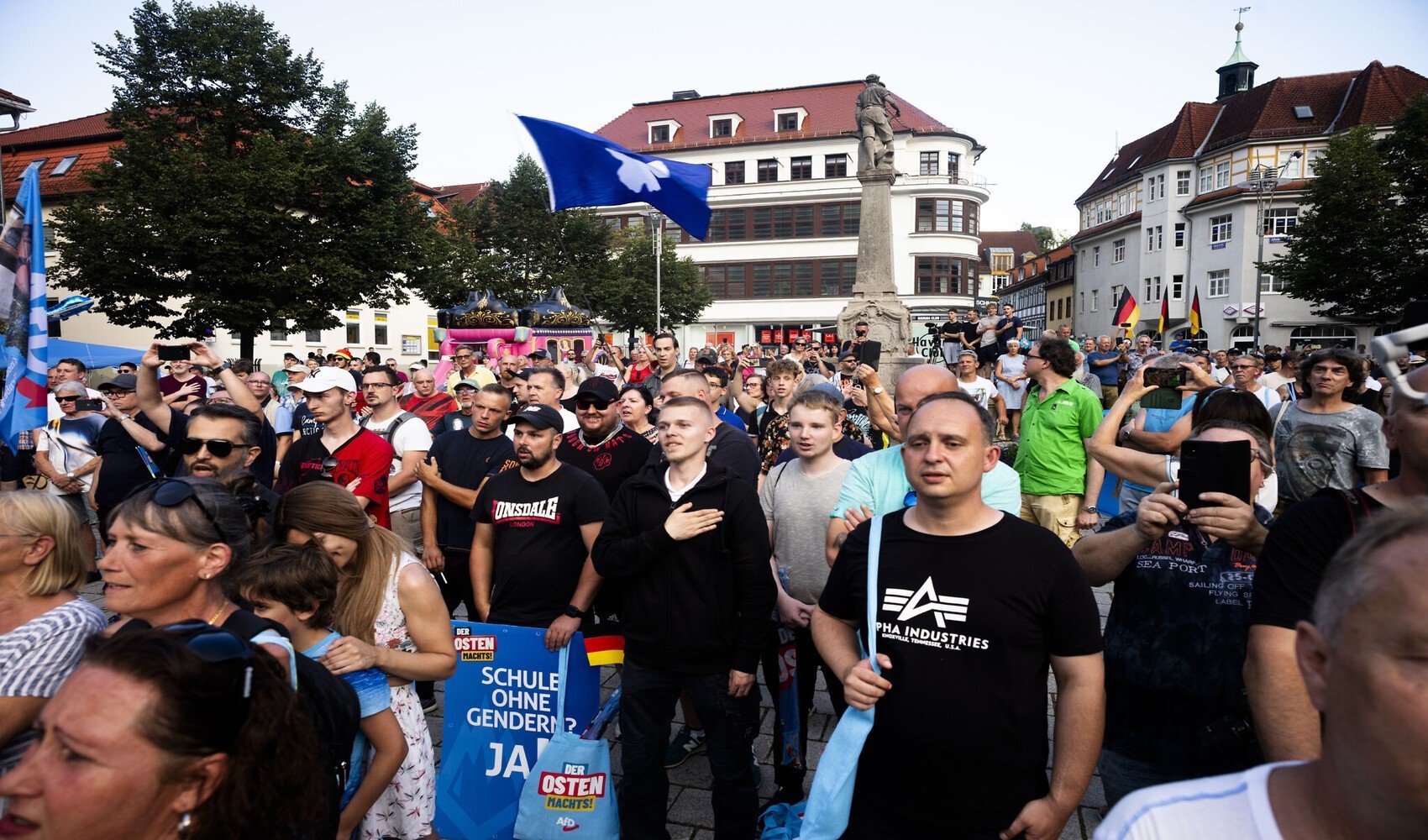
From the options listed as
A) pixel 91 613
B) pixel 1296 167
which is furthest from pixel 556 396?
pixel 1296 167

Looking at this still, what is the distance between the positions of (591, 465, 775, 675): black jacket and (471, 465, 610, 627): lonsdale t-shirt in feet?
1.95

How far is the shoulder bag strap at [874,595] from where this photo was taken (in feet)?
7.77

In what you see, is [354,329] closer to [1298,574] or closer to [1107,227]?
[1298,574]

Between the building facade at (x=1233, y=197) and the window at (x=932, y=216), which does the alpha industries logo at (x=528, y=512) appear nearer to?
the building facade at (x=1233, y=197)

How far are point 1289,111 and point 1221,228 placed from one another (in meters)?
8.00

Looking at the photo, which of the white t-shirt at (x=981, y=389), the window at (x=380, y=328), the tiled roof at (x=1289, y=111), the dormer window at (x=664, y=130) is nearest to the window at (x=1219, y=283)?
the tiled roof at (x=1289, y=111)

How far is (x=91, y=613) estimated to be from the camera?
236cm

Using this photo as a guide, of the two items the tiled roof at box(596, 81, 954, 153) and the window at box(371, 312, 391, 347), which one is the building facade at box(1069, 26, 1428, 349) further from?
the window at box(371, 312, 391, 347)

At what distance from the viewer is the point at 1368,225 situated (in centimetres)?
2955

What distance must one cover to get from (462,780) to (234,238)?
2735 cm

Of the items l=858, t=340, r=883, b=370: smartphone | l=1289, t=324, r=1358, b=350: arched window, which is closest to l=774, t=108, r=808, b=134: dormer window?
l=1289, t=324, r=1358, b=350: arched window

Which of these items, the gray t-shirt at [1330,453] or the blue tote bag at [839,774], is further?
the gray t-shirt at [1330,453]

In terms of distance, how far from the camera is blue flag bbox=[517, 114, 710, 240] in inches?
327

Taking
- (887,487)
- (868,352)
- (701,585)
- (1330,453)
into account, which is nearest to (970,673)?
(887,487)
